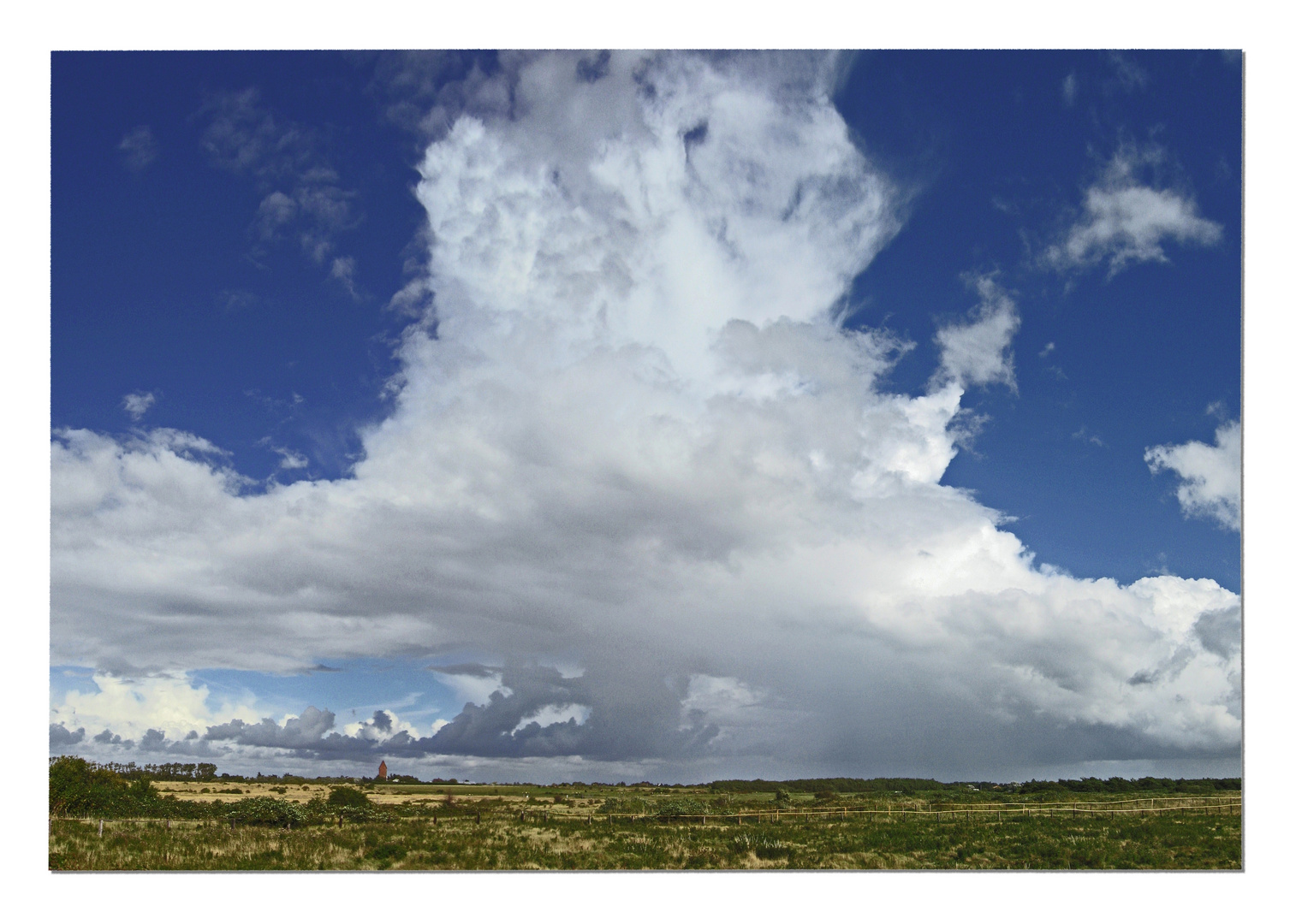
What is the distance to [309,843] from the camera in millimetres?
30438

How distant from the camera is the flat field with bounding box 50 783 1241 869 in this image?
2836cm

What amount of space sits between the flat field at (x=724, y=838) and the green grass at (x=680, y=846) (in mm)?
73

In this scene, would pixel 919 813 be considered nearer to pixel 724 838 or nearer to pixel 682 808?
pixel 682 808

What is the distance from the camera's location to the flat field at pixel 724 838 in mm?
28359

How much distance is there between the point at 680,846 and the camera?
1243 inches

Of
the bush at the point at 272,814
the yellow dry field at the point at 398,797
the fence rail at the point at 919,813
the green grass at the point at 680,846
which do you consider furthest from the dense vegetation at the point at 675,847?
the yellow dry field at the point at 398,797

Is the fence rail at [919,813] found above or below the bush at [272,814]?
below

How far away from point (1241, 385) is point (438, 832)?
115 ft

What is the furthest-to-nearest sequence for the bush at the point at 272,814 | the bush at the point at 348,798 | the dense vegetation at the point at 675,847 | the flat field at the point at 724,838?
the bush at the point at 348,798 < the bush at the point at 272,814 < the flat field at the point at 724,838 < the dense vegetation at the point at 675,847

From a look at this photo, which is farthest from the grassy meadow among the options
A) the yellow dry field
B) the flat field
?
the yellow dry field

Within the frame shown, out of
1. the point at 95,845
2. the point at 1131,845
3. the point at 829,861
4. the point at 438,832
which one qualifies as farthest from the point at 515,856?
the point at 1131,845

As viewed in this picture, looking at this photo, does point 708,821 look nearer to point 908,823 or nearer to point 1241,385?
point 908,823

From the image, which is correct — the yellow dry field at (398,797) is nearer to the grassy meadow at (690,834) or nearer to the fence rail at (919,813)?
the grassy meadow at (690,834)

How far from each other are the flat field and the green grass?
7 centimetres
